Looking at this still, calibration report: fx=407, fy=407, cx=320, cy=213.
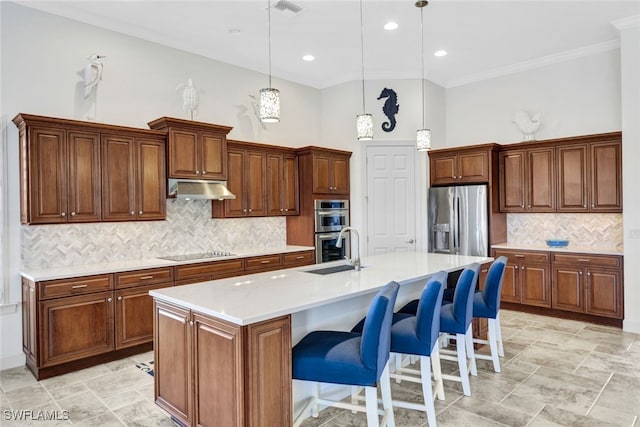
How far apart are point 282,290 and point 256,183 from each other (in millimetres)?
3061

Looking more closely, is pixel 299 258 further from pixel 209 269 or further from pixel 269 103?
pixel 269 103

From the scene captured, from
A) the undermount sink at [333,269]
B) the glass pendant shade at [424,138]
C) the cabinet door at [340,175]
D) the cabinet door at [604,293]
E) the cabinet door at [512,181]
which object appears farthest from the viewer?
the cabinet door at [340,175]

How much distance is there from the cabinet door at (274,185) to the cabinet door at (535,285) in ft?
11.3

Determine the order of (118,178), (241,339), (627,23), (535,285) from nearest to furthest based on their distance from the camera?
1. (241,339)
2. (118,178)
3. (627,23)
4. (535,285)

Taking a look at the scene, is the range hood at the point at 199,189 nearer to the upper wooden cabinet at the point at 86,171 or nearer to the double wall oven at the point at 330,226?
the upper wooden cabinet at the point at 86,171

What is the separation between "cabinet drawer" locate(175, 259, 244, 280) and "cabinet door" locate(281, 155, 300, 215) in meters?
1.28

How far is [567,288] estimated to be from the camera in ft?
16.9

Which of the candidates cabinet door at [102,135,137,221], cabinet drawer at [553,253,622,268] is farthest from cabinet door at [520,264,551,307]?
cabinet door at [102,135,137,221]

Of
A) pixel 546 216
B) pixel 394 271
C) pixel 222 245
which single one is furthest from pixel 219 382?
pixel 546 216

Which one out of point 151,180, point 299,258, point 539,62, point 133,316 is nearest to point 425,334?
point 133,316

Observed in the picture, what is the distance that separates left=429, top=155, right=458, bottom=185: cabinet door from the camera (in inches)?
244

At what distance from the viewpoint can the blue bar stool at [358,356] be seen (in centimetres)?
219

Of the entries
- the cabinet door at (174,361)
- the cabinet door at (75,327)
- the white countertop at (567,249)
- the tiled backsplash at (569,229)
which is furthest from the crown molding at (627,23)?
the cabinet door at (75,327)

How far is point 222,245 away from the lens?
5.43 meters
